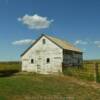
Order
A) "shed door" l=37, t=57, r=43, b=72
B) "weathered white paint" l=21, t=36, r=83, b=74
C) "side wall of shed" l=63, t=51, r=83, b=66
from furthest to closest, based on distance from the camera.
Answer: "shed door" l=37, t=57, r=43, b=72, "side wall of shed" l=63, t=51, r=83, b=66, "weathered white paint" l=21, t=36, r=83, b=74

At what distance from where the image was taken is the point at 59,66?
135 feet

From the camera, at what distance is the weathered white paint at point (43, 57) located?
41.4 m

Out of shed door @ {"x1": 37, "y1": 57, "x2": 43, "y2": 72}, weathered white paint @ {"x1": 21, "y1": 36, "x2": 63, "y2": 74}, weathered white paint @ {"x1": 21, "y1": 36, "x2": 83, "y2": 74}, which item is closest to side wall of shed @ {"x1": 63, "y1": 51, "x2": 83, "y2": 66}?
weathered white paint @ {"x1": 21, "y1": 36, "x2": 83, "y2": 74}

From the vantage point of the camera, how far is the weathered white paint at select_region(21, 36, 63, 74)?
41.4 m

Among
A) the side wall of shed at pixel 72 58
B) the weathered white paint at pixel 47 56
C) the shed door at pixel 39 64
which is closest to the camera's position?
the weathered white paint at pixel 47 56

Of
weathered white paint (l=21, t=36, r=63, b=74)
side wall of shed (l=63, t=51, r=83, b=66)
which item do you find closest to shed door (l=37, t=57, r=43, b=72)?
weathered white paint (l=21, t=36, r=63, b=74)

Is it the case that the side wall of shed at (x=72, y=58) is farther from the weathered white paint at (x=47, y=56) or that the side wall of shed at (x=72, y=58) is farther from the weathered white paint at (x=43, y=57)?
the weathered white paint at (x=43, y=57)

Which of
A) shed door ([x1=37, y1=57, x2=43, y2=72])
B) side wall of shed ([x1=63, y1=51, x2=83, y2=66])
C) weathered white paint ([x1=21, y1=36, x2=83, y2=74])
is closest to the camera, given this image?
weathered white paint ([x1=21, y1=36, x2=83, y2=74])

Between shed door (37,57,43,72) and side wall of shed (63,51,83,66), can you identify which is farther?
shed door (37,57,43,72)

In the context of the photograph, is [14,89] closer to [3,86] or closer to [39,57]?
[3,86]

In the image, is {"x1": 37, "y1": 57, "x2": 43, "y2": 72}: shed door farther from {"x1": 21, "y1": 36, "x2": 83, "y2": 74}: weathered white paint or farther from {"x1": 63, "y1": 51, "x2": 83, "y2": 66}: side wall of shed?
{"x1": 63, "y1": 51, "x2": 83, "y2": 66}: side wall of shed

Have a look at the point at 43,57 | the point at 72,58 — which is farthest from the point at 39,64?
the point at 72,58

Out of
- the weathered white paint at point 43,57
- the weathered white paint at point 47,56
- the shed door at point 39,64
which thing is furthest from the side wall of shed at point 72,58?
the shed door at point 39,64

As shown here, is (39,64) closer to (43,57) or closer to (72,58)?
(43,57)
